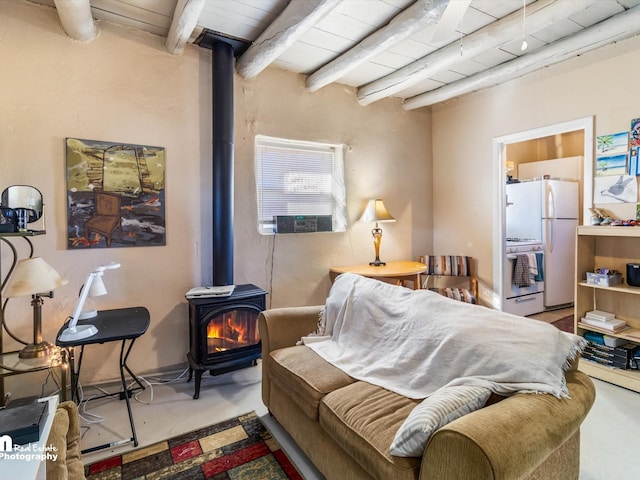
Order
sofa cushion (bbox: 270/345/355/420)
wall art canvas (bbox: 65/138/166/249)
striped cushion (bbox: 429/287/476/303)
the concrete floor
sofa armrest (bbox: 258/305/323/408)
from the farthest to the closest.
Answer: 1. striped cushion (bbox: 429/287/476/303)
2. wall art canvas (bbox: 65/138/166/249)
3. sofa armrest (bbox: 258/305/323/408)
4. the concrete floor
5. sofa cushion (bbox: 270/345/355/420)

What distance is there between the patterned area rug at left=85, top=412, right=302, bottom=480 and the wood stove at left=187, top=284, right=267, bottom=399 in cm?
53

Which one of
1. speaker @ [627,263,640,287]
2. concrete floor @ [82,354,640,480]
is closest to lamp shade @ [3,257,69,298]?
concrete floor @ [82,354,640,480]

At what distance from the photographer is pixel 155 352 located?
9.12ft

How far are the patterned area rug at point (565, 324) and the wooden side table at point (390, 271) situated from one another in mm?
1757

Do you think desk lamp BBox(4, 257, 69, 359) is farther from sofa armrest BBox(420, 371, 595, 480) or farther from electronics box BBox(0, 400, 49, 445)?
sofa armrest BBox(420, 371, 595, 480)

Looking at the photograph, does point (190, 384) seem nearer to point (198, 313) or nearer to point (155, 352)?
point (155, 352)

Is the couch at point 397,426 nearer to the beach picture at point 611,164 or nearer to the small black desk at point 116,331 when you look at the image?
the small black desk at point 116,331

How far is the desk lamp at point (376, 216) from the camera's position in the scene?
12.2 feet

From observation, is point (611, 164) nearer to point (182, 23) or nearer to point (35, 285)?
point (182, 23)

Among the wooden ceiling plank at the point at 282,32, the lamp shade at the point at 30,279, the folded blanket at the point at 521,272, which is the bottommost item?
the folded blanket at the point at 521,272

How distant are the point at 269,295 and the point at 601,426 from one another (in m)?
2.64

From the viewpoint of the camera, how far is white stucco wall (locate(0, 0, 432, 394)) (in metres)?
2.33

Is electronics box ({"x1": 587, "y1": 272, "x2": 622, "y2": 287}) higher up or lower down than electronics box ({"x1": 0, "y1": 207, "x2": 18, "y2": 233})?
lower down

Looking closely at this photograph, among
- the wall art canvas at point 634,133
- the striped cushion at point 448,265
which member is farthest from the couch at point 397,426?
the striped cushion at point 448,265
